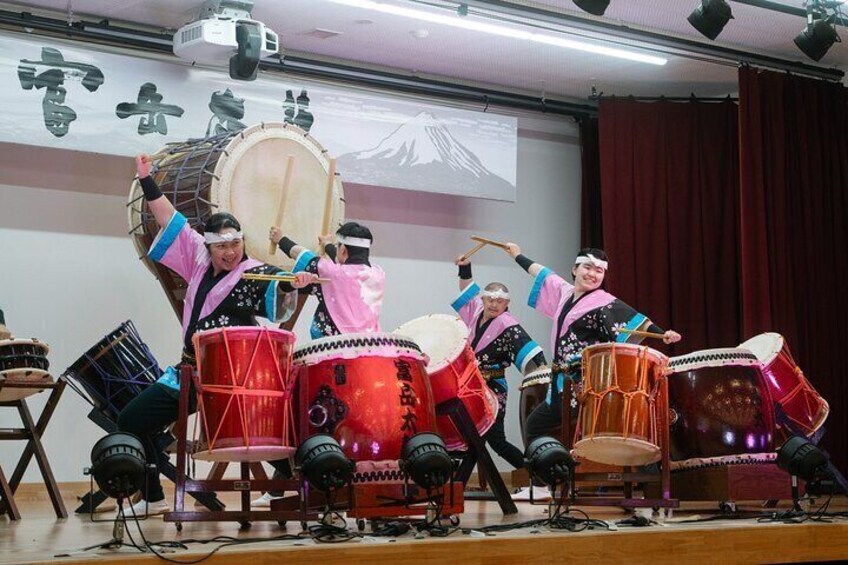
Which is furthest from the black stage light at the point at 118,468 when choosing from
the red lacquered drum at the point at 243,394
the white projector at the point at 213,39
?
the white projector at the point at 213,39

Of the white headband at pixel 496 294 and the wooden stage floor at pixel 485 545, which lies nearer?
the wooden stage floor at pixel 485 545

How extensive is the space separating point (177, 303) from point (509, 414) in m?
3.16

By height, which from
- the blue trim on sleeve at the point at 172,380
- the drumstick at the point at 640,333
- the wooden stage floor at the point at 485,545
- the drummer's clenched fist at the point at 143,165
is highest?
the drummer's clenched fist at the point at 143,165

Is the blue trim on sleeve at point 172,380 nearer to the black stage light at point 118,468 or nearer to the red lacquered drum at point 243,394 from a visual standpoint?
the red lacquered drum at point 243,394

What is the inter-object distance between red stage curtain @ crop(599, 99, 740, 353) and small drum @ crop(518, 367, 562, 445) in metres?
1.53

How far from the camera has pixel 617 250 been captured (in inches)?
308

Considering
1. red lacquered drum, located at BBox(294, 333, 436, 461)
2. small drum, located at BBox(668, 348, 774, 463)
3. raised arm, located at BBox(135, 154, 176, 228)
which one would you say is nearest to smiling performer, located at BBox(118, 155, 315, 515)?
raised arm, located at BBox(135, 154, 176, 228)

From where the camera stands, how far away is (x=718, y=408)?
4844 mm

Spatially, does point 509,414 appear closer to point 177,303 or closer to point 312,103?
point 312,103

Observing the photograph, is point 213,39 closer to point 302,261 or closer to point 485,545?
point 302,261

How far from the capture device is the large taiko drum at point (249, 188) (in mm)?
5148

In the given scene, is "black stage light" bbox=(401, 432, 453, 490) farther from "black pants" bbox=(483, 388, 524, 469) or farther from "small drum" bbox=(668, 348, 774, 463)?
"black pants" bbox=(483, 388, 524, 469)

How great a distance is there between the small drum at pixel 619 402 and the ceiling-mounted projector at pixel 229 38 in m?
2.56

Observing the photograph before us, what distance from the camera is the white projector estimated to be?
616cm
